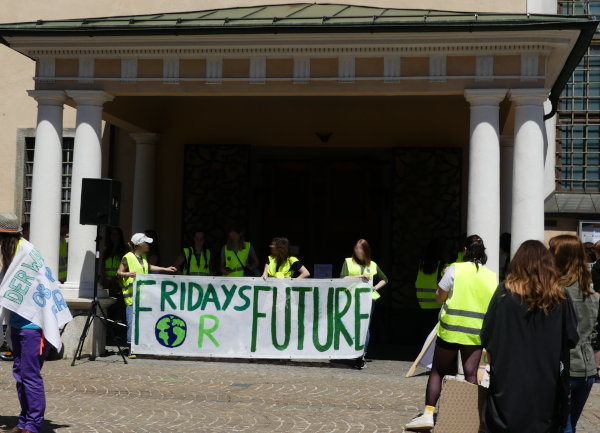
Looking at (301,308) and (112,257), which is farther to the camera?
(112,257)

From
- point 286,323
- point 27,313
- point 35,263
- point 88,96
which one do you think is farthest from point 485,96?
point 27,313

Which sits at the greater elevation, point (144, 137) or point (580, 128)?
point (580, 128)

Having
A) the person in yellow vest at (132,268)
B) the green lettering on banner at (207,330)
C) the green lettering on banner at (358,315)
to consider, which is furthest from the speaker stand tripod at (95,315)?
the green lettering on banner at (358,315)

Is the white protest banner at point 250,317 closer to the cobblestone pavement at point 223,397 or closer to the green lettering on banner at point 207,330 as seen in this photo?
the green lettering on banner at point 207,330

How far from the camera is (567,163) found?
662 inches

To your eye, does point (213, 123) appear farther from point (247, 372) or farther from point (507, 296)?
point (507, 296)

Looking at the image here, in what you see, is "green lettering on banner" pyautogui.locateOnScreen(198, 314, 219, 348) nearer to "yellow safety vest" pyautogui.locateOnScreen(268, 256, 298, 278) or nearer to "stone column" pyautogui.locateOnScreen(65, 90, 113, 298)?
"yellow safety vest" pyautogui.locateOnScreen(268, 256, 298, 278)

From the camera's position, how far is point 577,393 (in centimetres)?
586

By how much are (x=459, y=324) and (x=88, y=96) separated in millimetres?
6612

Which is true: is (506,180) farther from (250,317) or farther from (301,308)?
(250,317)

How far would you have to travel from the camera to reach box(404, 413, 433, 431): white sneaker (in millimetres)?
7633

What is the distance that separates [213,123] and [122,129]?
5.46 feet

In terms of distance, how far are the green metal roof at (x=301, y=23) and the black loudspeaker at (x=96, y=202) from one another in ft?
6.33

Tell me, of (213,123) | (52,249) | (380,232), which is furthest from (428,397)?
(213,123)
